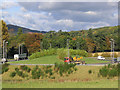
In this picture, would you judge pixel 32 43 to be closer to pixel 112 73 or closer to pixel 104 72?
pixel 104 72

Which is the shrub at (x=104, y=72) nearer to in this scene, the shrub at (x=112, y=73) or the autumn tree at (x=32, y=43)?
the shrub at (x=112, y=73)

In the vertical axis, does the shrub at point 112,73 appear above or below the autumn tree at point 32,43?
below

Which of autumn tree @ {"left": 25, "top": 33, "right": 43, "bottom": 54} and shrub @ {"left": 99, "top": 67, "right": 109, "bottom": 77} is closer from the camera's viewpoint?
shrub @ {"left": 99, "top": 67, "right": 109, "bottom": 77}

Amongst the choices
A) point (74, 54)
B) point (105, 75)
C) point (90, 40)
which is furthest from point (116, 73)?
point (90, 40)

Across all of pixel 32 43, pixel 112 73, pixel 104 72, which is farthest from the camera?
pixel 32 43

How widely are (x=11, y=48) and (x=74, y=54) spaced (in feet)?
85.7

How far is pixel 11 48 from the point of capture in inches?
2867

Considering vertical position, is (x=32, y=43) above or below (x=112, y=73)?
above

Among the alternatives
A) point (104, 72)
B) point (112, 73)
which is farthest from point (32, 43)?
point (112, 73)

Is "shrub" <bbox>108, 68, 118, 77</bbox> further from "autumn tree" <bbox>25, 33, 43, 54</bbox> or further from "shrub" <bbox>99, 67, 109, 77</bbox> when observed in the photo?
"autumn tree" <bbox>25, 33, 43, 54</bbox>

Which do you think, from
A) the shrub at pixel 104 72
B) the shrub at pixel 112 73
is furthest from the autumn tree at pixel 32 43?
the shrub at pixel 112 73

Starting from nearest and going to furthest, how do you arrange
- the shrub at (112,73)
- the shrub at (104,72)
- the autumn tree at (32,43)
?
the shrub at (112,73) → the shrub at (104,72) → the autumn tree at (32,43)

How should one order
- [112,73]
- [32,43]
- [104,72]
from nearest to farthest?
1. [112,73]
2. [104,72]
3. [32,43]

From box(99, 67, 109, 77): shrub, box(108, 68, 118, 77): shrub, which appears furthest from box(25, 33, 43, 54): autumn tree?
box(108, 68, 118, 77): shrub
